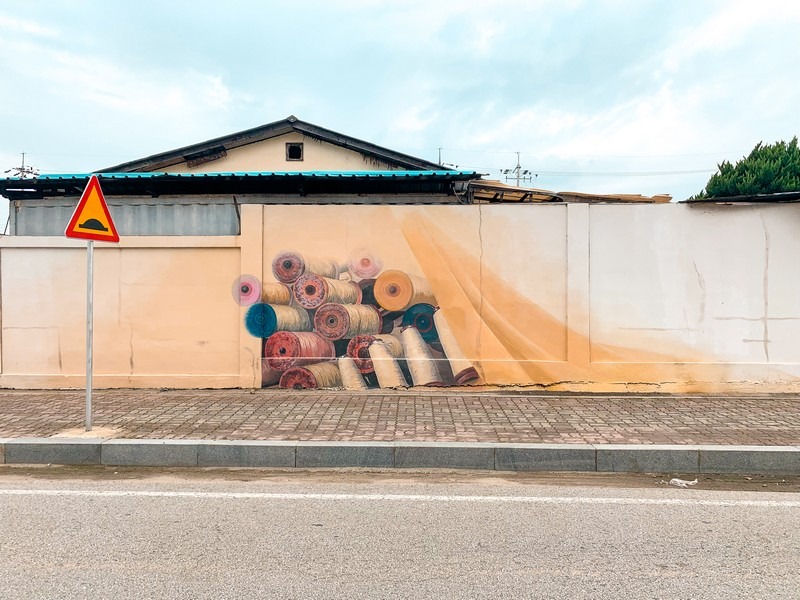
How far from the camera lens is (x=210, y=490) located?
15.5 feet

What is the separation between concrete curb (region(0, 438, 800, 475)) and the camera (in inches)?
204

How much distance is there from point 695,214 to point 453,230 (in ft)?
11.5

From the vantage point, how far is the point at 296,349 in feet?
26.4

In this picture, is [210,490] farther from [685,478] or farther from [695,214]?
[695,214]

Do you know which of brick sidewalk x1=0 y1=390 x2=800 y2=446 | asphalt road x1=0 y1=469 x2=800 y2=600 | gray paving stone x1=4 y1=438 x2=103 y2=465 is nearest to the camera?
asphalt road x1=0 y1=469 x2=800 y2=600

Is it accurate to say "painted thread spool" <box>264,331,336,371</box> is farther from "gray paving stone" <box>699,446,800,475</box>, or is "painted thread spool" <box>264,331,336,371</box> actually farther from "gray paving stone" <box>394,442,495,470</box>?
"gray paving stone" <box>699,446,800,475</box>

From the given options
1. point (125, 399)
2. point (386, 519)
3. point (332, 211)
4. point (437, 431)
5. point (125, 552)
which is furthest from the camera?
point (332, 211)

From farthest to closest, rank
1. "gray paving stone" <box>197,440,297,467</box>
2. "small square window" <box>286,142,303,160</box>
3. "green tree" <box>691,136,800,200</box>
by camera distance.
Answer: "green tree" <box>691,136,800,200</box> → "small square window" <box>286,142,303,160</box> → "gray paving stone" <box>197,440,297,467</box>

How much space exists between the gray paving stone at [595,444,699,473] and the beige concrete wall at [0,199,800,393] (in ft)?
8.86

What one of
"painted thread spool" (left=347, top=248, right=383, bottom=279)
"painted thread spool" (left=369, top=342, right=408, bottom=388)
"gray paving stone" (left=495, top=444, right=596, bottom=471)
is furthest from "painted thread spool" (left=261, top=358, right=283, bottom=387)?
"gray paving stone" (left=495, top=444, right=596, bottom=471)

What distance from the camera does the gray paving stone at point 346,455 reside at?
5.32 m

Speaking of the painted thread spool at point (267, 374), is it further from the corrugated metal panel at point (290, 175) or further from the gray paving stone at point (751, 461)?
the gray paving stone at point (751, 461)

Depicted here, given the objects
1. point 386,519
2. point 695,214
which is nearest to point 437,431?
point 386,519

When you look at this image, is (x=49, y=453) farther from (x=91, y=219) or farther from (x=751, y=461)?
(x=751, y=461)
